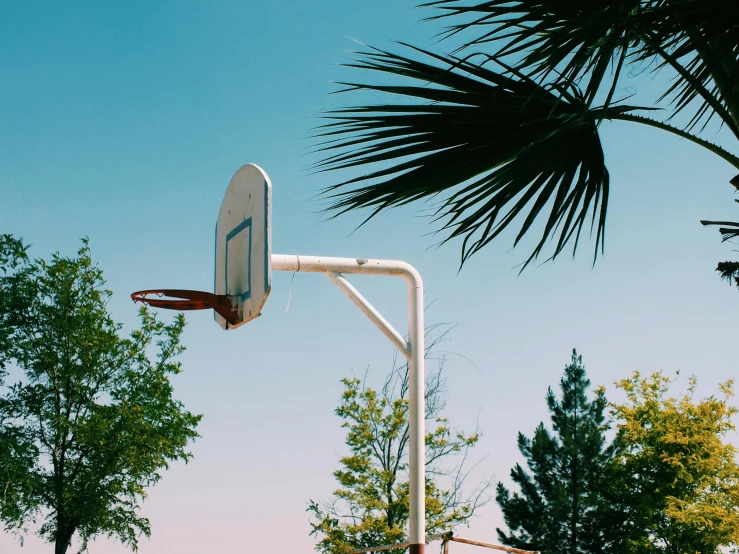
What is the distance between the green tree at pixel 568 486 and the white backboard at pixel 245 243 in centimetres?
2402

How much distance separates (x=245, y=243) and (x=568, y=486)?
25312mm

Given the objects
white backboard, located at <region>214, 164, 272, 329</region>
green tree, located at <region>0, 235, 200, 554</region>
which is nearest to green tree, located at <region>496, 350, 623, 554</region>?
green tree, located at <region>0, 235, 200, 554</region>

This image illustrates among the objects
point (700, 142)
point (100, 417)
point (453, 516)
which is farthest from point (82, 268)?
point (700, 142)

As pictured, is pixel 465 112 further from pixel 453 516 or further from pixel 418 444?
pixel 453 516

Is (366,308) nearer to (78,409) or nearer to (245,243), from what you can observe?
(245,243)

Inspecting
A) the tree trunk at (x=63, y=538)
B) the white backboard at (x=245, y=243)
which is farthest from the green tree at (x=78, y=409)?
the white backboard at (x=245, y=243)

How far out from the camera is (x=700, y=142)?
10.8ft

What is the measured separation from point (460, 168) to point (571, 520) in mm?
26440

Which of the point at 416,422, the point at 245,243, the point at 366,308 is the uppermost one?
the point at 245,243

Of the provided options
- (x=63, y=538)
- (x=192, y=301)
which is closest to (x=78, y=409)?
(x=63, y=538)

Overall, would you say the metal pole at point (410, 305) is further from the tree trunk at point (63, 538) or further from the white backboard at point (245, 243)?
the tree trunk at point (63, 538)

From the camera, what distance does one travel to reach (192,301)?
16.7 ft

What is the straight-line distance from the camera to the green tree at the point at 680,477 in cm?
2408

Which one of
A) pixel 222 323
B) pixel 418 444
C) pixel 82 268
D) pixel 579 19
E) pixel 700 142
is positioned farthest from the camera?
pixel 82 268
